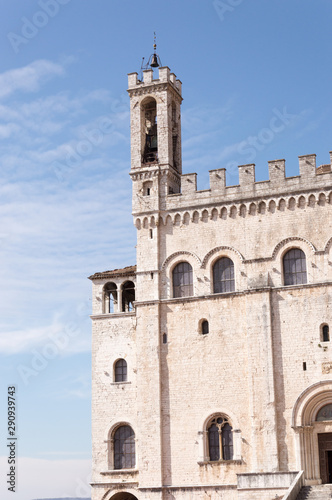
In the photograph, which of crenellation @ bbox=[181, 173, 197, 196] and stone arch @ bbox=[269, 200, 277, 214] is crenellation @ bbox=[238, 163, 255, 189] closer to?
stone arch @ bbox=[269, 200, 277, 214]

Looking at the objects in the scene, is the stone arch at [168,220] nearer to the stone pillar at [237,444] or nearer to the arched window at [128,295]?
the arched window at [128,295]

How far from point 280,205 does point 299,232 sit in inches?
60.6

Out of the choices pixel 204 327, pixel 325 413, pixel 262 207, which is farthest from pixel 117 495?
pixel 262 207

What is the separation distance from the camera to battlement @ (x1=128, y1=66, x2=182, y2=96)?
38.5m

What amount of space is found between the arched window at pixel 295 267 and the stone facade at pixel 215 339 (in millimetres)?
221

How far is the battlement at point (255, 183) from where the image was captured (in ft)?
113

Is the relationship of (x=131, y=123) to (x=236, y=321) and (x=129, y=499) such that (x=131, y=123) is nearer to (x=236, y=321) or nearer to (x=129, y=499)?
(x=236, y=321)

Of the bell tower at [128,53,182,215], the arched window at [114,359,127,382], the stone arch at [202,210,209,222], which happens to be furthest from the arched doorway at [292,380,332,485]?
the bell tower at [128,53,182,215]

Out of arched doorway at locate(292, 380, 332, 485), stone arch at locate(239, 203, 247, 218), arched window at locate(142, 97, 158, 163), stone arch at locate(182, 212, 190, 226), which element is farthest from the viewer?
arched window at locate(142, 97, 158, 163)

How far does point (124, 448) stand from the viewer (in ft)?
119

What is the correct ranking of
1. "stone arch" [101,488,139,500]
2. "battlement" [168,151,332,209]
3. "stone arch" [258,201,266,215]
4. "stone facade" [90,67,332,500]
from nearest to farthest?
"stone facade" [90,67,332,500], "battlement" [168,151,332,209], "stone arch" [258,201,266,215], "stone arch" [101,488,139,500]

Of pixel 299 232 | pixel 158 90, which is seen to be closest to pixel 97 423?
pixel 299 232

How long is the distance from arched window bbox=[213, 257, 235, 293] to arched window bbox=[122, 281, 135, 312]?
479 cm

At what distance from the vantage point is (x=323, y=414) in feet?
108
